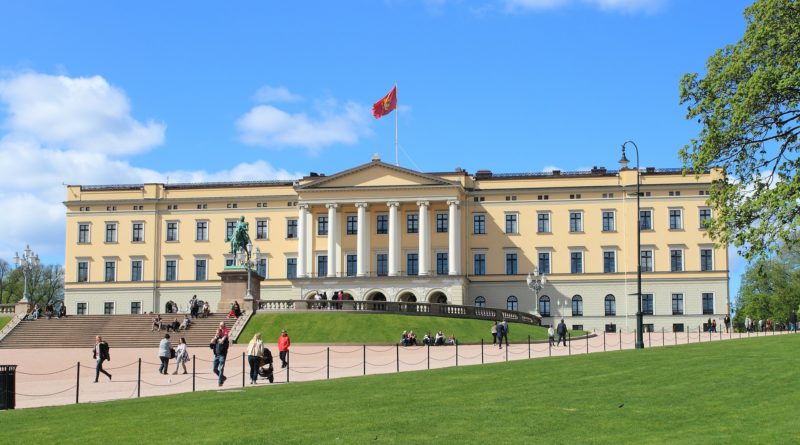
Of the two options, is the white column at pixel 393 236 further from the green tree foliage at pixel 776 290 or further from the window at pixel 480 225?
the green tree foliage at pixel 776 290

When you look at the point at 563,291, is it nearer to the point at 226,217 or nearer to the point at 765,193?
the point at 226,217

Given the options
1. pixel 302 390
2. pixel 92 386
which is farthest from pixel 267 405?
pixel 92 386

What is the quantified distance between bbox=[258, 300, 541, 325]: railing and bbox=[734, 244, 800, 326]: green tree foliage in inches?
1480

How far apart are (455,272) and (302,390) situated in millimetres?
61395

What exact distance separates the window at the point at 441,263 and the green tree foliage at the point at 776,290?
30.4 metres

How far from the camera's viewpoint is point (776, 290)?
105 m

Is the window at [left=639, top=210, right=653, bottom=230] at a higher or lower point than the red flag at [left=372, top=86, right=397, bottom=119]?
lower

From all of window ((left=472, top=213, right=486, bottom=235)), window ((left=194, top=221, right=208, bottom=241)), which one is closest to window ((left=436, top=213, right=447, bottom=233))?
window ((left=472, top=213, right=486, bottom=235))

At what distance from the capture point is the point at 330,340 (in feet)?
200

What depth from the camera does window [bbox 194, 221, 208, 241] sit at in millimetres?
97062

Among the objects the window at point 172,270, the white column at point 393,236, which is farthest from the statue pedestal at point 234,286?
the window at point 172,270

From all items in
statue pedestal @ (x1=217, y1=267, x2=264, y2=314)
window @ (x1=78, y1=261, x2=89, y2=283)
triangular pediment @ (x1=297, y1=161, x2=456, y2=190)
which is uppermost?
triangular pediment @ (x1=297, y1=161, x2=456, y2=190)

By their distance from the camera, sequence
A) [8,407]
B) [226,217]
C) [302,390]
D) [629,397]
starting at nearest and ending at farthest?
[629,397] → [8,407] → [302,390] → [226,217]

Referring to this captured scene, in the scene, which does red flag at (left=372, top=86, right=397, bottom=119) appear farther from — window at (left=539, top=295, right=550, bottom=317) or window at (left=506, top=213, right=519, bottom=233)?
window at (left=539, top=295, right=550, bottom=317)
